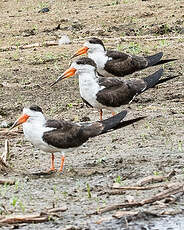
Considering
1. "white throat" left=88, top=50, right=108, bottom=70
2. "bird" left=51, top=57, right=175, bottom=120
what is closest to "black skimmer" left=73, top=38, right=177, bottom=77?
"white throat" left=88, top=50, right=108, bottom=70

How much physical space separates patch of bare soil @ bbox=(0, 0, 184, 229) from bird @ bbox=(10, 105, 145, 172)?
0.89 feet

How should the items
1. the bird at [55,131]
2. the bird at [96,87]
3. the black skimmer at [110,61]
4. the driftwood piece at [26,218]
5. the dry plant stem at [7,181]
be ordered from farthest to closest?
the black skimmer at [110,61], the bird at [96,87], the bird at [55,131], the dry plant stem at [7,181], the driftwood piece at [26,218]

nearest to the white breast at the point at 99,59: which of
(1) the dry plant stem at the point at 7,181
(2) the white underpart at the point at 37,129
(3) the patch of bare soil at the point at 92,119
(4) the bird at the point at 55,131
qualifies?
(3) the patch of bare soil at the point at 92,119

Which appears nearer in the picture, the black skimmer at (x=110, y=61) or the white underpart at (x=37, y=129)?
the white underpart at (x=37, y=129)

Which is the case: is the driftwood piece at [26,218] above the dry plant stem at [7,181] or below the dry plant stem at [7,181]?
above

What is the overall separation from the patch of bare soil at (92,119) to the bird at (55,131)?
270mm

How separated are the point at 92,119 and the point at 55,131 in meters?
2.46

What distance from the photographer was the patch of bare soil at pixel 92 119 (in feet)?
19.3

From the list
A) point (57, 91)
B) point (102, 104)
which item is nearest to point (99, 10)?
point (57, 91)

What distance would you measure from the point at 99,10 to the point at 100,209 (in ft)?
35.1

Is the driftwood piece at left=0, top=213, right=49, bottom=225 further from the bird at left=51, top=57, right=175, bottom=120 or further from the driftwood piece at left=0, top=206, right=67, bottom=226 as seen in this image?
the bird at left=51, top=57, right=175, bottom=120

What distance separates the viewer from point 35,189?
6.52 m

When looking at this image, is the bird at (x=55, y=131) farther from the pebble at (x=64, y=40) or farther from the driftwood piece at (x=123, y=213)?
the pebble at (x=64, y=40)

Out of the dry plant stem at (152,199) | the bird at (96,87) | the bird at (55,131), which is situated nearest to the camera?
the dry plant stem at (152,199)
